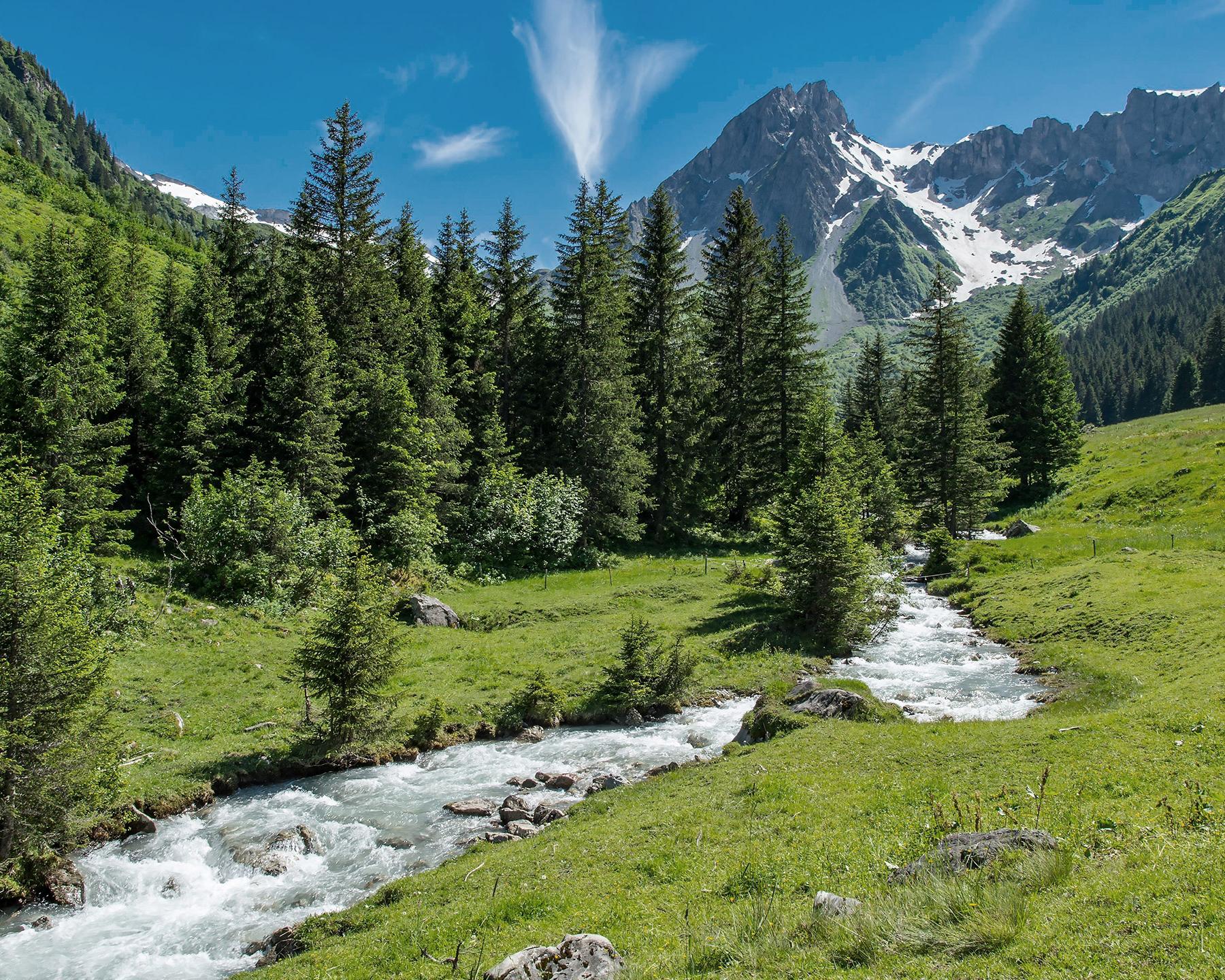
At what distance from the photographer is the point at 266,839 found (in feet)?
49.6

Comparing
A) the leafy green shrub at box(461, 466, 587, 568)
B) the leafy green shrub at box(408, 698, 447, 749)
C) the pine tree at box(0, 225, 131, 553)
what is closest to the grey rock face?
the leafy green shrub at box(461, 466, 587, 568)

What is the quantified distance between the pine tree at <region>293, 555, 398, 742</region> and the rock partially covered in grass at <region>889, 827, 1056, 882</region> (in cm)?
1502

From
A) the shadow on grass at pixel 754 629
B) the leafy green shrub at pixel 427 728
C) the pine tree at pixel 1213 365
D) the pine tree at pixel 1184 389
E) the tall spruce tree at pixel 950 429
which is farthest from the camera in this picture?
the pine tree at pixel 1184 389

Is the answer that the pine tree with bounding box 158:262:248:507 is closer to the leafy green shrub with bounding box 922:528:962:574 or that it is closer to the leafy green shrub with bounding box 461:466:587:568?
the leafy green shrub with bounding box 461:466:587:568

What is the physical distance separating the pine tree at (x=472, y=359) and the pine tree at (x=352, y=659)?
1091 inches

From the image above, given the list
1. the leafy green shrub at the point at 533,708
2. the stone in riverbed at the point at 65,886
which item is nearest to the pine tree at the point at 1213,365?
the leafy green shrub at the point at 533,708

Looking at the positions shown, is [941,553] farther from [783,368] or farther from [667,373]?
[667,373]

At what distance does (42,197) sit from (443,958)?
384 feet

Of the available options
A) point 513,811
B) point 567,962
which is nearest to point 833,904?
point 567,962

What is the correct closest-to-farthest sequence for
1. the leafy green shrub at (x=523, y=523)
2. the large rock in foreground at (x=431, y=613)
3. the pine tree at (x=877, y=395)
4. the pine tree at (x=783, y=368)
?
the large rock in foreground at (x=431, y=613) < the leafy green shrub at (x=523, y=523) < the pine tree at (x=783, y=368) < the pine tree at (x=877, y=395)

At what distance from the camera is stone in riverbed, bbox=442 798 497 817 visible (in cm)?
1627

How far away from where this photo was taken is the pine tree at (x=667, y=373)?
2056 inches

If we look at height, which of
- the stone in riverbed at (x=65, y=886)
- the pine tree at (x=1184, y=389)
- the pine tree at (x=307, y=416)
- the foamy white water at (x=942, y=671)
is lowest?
the foamy white water at (x=942, y=671)

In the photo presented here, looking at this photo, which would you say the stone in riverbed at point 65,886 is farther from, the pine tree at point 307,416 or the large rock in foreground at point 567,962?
the pine tree at point 307,416
